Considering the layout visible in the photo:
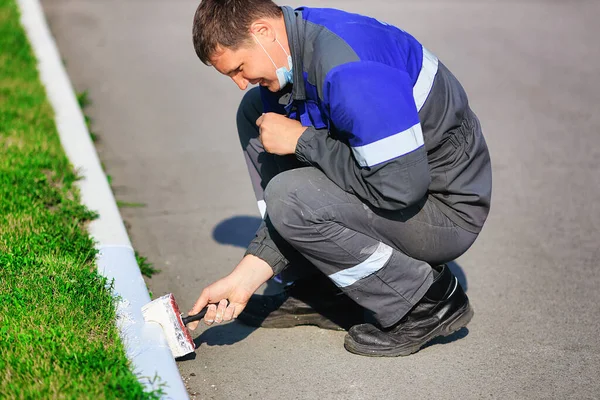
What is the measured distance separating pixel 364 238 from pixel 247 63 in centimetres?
87

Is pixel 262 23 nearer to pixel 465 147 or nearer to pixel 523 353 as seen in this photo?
pixel 465 147

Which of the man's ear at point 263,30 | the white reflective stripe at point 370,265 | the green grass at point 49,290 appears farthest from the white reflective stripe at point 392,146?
the green grass at point 49,290

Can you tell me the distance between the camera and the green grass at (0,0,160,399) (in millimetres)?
2898

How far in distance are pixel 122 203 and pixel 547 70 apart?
429 centimetres

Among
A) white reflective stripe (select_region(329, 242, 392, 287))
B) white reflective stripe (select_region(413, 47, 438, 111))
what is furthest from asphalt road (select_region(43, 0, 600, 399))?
white reflective stripe (select_region(413, 47, 438, 111))

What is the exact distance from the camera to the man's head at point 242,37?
3.18 m

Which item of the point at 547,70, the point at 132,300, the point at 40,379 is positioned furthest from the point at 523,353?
the point at 547,70

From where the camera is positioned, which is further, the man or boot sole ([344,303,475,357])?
boot sole ([344,303,475,357])

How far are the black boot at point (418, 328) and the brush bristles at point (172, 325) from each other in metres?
0.73

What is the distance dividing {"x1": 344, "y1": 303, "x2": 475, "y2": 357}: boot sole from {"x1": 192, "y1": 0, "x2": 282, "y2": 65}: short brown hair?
140 centimetres

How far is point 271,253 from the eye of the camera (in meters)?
3.53

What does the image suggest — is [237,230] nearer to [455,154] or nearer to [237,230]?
[237,230]

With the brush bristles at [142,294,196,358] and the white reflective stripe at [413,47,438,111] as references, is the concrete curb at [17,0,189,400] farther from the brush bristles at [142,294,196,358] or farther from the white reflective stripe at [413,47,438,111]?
the white reflective stripe at [413,47,438,111]

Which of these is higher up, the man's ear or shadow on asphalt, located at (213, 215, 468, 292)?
the man's ear
